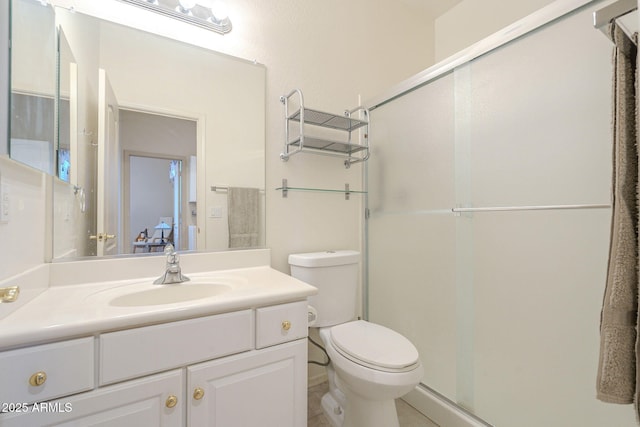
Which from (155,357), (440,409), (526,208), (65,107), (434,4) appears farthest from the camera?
(434,4)

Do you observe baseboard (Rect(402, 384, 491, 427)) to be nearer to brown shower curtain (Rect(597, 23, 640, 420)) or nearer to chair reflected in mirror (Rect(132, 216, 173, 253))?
brown shower curtain (Rect(597, 23, 640, 420))

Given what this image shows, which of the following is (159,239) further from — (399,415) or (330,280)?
(399,415)

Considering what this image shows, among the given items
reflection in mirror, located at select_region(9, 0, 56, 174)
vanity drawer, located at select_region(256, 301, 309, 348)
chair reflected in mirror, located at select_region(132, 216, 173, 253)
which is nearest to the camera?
reflection in mirror, located at select_region(9, 0, 56, 174)

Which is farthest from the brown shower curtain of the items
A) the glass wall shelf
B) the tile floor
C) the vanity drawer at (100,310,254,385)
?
the glass wall shelf

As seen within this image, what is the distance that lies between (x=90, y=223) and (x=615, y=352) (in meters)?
1.70

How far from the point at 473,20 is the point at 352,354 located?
2.36 m

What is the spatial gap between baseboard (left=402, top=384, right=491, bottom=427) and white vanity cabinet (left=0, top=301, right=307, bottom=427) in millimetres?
835

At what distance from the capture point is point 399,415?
152 centimetres

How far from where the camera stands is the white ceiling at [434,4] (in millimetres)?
2117

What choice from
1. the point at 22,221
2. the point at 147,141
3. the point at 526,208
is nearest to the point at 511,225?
the point at 526,208

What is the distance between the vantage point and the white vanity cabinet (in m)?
0.71

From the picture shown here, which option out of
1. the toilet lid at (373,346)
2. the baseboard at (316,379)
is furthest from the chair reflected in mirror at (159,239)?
the baseboard at (316,379)

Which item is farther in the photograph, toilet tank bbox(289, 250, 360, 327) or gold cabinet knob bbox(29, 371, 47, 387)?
toilet tank bbox(289, 250, 360, 327)

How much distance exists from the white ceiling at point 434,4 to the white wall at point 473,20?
4 cm
